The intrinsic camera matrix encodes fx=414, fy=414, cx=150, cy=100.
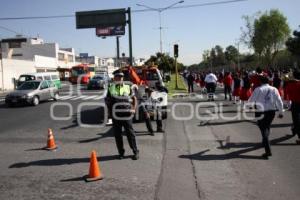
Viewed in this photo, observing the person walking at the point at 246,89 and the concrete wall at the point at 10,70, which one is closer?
the person walking at the point at 246,89

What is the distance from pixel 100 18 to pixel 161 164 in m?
31.7

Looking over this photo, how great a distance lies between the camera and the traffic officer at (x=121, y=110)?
8680mm

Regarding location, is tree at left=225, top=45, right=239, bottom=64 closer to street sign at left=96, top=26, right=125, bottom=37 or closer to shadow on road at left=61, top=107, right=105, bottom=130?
street sign at left=96, top=26, right=125, bottom=37

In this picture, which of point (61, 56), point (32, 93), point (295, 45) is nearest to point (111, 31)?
point (32, 93)

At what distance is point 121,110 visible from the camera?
8711 mm

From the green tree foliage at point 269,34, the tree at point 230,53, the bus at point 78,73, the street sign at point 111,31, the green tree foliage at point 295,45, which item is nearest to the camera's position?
the street sign at point 111,31

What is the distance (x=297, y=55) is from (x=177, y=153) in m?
65.8

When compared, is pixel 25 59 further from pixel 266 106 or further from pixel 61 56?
pixel 266 106

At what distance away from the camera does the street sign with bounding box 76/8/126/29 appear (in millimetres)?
36884

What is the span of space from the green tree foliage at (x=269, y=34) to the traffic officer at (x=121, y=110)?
77549 mm

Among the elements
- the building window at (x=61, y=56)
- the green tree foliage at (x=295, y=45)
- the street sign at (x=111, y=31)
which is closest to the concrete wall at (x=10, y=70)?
the street sign at (x=111, y=31)

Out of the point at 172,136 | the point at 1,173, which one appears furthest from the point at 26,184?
the point at 172,136

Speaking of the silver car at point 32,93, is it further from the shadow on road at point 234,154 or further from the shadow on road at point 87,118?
Result: the shadow on road at point 234,154

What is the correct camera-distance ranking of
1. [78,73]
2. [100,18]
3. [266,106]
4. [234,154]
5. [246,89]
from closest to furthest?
[266,106] → [234,154] → [246,89] → [100,18] → [78,73]
